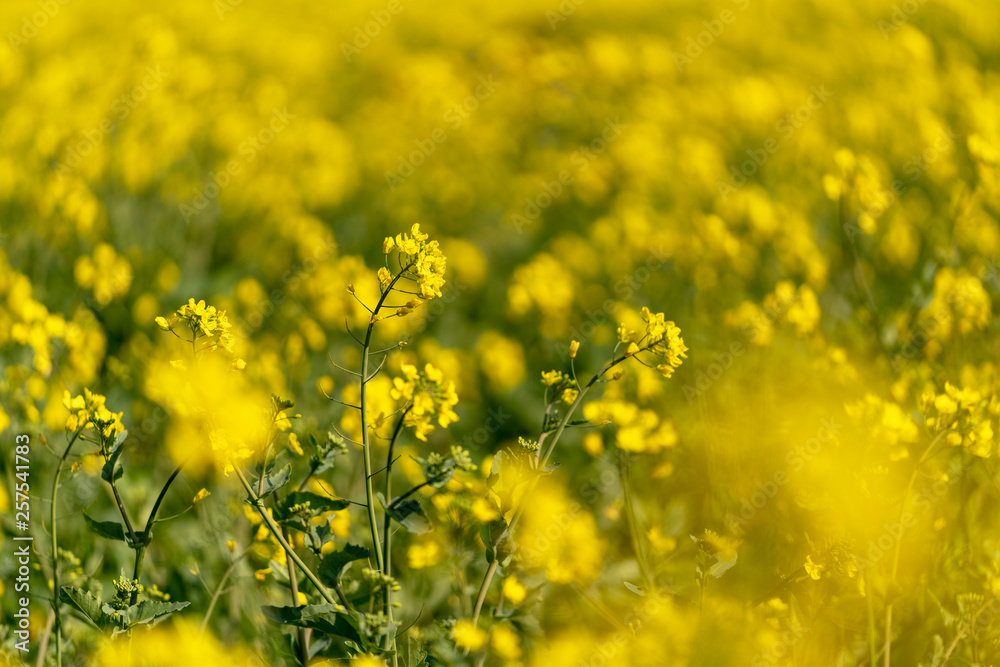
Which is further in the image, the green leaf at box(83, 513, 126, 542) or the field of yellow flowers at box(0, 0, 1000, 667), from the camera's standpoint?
the field of yellow flowers at box(0, 0, 1000, 667)

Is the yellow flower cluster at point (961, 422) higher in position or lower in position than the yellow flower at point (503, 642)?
higher

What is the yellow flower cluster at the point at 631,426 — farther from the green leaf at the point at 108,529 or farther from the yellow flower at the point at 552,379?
the green leaf at the point at 108,529

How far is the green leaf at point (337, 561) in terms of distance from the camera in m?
1.07

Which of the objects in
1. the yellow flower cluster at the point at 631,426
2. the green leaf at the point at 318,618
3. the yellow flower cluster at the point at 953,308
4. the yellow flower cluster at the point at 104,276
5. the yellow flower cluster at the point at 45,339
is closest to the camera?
the green leaf at the point at 318,618

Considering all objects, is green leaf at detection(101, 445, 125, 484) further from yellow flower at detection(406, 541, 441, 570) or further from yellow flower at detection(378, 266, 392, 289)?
yellow flower at detection(406, 541, 441, 570)

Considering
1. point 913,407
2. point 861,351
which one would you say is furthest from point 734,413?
point 861,351

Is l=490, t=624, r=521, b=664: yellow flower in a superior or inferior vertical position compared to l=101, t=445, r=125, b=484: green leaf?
inferior

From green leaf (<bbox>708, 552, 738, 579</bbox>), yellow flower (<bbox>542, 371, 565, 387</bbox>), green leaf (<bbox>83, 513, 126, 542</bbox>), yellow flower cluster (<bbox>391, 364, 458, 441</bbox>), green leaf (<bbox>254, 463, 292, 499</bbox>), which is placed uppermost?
yellow flower (<bbox>542, 371, 565, 387</bbox>)

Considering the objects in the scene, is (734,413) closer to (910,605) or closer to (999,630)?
(910,605)

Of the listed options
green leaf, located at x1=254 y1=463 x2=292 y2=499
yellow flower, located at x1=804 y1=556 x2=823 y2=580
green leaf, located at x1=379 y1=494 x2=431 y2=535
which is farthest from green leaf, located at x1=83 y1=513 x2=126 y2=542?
yellow flower, located at x1=804 y1=556 x2=823 y2=580

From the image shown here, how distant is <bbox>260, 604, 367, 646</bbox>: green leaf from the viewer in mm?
1036

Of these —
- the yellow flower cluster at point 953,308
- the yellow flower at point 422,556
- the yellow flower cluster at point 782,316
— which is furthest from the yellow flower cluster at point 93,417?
the yellow flower cluster at point 953,308

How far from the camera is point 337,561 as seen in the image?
108 centimetres

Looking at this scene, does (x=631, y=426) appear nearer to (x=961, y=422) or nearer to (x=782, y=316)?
(x=961, y=422)
